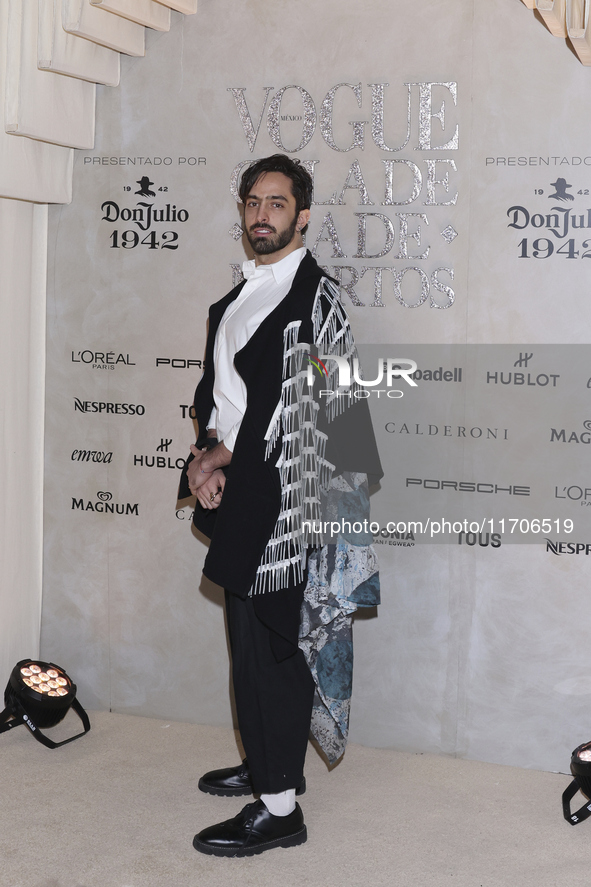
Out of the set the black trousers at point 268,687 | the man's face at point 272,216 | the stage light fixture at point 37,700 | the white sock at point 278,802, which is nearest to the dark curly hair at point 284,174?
the man's face at point 272,216

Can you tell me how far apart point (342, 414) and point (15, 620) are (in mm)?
1516

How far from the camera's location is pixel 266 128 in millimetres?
2996

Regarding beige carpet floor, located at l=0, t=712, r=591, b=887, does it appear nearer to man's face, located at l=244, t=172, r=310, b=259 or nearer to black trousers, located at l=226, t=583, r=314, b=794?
black trousers, located at l=226, t=583, r=314, b=794

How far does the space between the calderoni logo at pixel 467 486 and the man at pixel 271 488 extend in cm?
43

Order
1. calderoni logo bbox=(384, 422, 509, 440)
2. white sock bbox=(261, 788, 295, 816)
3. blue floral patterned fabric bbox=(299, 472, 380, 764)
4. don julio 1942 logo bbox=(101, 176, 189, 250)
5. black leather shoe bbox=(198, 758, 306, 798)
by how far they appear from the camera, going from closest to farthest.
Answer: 1. white sock bbox=(261, 788, 295, 816)
2. blue floral patterned fabric bbox=(299, 472, 380, 764)
3. black leather shoe bbox=(198, 758, 306, 798)
4. calderoni logo bbox=(384, 422, 509, 440)
5. don julio 1942 logo bbox=(101, 176, 189, 250)

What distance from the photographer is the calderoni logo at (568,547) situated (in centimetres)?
284

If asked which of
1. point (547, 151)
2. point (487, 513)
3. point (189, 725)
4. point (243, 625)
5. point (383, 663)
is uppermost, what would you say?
point (547, 151)

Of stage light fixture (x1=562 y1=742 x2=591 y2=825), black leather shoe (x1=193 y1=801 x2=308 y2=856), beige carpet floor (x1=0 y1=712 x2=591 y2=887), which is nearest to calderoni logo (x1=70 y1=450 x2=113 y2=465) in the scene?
beige carpet floor (x1=0 y1=712 x2=591 y2=887)

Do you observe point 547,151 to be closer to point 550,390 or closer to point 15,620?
point 550,390

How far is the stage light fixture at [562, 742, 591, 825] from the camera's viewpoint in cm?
256

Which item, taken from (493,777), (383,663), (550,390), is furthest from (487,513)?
(493,777)

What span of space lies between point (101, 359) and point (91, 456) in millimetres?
354

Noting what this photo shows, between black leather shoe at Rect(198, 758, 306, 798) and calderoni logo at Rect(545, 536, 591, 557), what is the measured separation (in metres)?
1.06

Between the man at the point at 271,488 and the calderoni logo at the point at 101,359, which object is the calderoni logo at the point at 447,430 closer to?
the man at the point at 271,488
